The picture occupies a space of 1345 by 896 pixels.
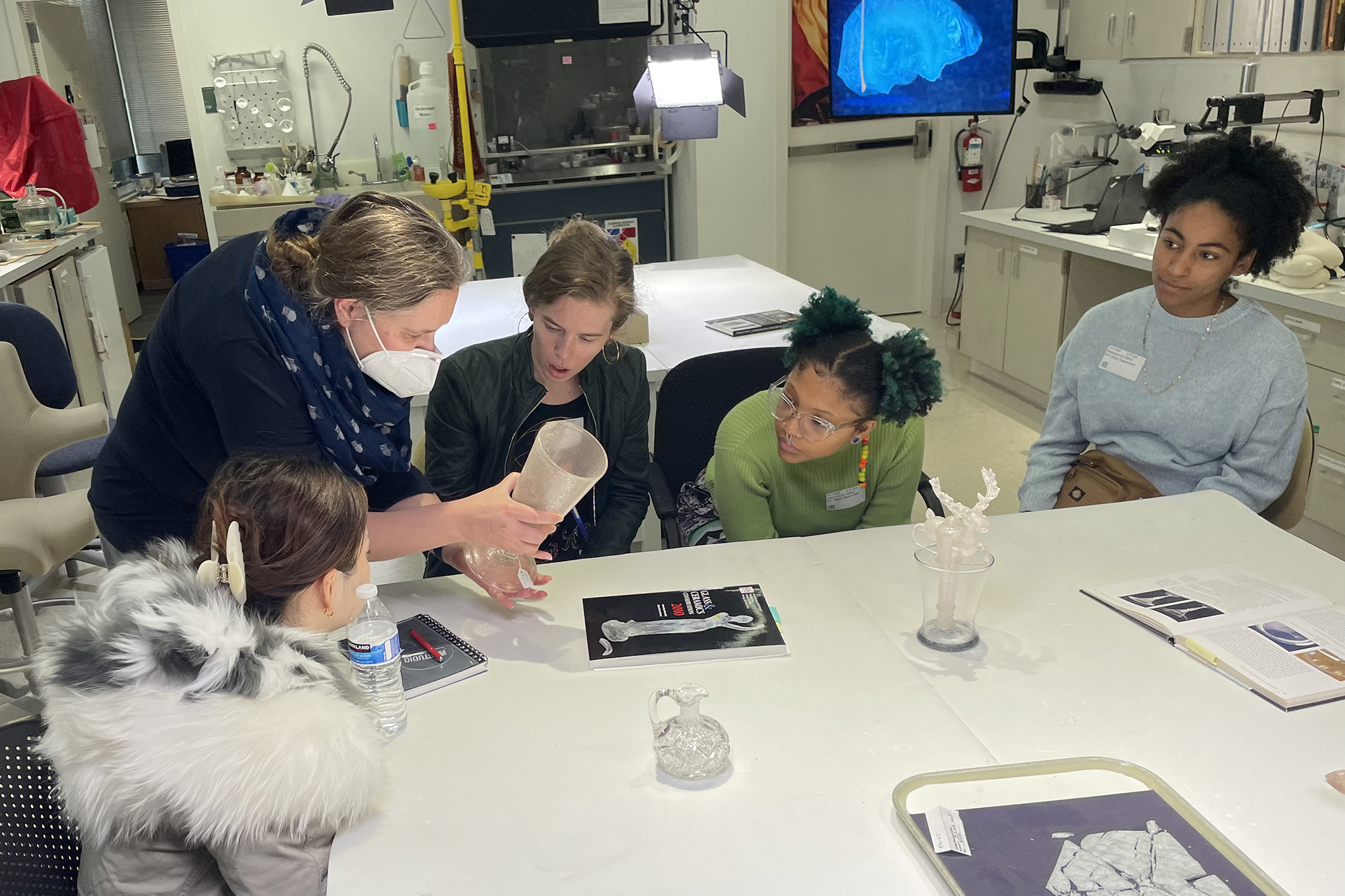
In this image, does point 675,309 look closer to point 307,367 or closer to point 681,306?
point 681,306

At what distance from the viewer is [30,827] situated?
1095 mm

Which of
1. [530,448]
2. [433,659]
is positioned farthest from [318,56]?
[433,659]

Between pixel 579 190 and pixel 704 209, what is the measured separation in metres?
0.70

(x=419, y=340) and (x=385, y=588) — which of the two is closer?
(x=419, y=340)

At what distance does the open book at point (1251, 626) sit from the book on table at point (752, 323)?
159 cm

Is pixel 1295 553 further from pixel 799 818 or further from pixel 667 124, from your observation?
pixel 667 124

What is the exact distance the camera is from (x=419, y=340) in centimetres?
151

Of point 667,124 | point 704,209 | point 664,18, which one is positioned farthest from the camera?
point 704,209

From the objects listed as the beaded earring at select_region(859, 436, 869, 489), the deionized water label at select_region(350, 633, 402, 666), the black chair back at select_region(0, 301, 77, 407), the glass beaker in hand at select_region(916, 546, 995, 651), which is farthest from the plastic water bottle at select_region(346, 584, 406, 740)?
the black chair back at select_region(0, 301, 77, 407)

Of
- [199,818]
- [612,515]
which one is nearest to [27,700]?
[612,515]

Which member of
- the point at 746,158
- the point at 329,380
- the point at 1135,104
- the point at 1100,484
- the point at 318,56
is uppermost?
the point at 318,56

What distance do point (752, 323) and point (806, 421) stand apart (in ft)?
4.07

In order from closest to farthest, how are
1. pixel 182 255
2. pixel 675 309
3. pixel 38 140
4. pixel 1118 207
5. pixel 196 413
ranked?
pixel 196 413
pixel 675 309
pixel 1118 207
pixel 38 140
pixel 182 255

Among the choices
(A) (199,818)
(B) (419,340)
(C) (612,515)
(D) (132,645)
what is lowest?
(C) (612,515)
